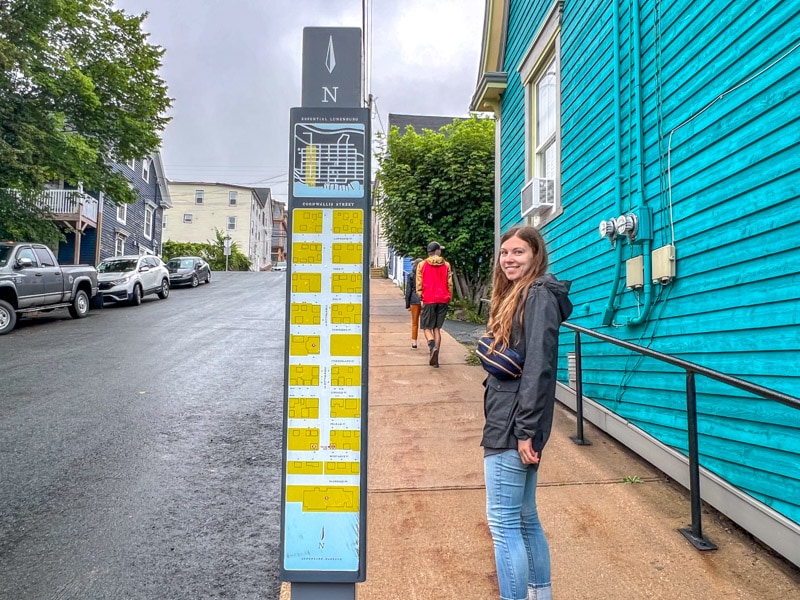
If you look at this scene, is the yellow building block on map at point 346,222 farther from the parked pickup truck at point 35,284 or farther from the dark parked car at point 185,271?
the dark parked car at point 185,271

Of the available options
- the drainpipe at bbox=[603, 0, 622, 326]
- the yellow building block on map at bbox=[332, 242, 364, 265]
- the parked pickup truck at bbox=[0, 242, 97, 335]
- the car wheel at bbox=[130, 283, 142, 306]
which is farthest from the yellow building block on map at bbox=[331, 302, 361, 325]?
the car wheel at bbox=[130, 283, 142, 306]

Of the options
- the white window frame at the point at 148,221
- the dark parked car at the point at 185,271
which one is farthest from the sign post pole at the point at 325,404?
the white window frame at the point at 148,221

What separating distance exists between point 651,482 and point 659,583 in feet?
4.11

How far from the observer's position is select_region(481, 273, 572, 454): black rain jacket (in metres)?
2.04

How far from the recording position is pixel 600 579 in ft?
8.74

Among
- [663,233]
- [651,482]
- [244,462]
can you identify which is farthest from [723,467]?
[244,462]

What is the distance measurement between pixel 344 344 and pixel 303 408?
28cm

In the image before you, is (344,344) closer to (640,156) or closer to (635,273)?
(635,273)

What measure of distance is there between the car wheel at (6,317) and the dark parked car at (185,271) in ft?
41.1

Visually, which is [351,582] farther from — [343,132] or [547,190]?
[547,190]

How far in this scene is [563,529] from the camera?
3156mm

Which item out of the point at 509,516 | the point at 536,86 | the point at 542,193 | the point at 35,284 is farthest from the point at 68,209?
the point at 509,516

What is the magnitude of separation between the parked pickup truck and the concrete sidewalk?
9.25 metres

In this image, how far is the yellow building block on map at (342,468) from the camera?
207 centimetres
